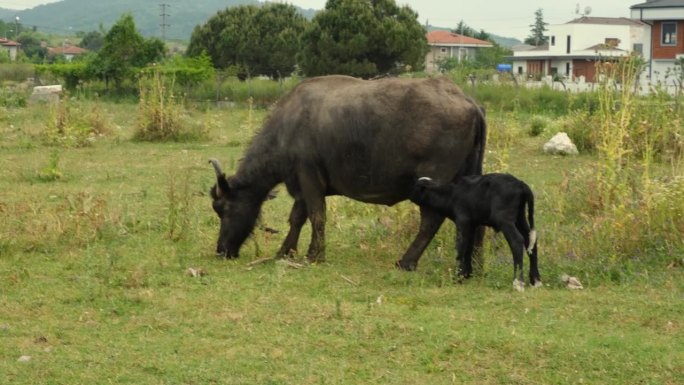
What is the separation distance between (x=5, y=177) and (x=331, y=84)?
7.18 meters

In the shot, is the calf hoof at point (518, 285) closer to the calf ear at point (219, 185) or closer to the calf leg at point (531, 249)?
the calf leg at point (531, 249)

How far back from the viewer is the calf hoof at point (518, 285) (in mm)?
8547

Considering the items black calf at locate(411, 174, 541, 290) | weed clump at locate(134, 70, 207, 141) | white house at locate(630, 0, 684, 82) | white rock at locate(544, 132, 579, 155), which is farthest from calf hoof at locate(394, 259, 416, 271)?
white house at locate(630, 0, 684, 82)

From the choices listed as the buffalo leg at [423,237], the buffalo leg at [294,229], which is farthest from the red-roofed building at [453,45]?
the buffalo leg at [423,237]

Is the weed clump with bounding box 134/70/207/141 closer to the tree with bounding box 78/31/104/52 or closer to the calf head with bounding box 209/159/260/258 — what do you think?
the calf head with bounding box 209/159/260/258

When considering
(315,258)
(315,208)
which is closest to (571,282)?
(315,258)

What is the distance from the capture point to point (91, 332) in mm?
7445

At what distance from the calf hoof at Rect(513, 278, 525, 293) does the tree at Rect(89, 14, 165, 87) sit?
28703mm

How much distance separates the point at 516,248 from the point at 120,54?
1140 inches

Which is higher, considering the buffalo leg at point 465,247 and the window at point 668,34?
the window at point 668,34

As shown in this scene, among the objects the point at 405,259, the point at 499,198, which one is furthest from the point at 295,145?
the point at 499,198

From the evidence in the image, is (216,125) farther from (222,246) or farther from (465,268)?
(465,268)

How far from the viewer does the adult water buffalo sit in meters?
9.47

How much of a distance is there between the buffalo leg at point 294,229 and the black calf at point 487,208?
1.50 metres
